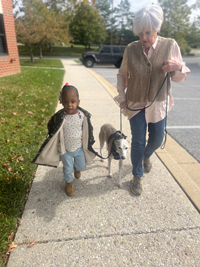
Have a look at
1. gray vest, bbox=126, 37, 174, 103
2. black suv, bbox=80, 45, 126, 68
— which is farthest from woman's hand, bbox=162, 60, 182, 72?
black suv, bbox=80, 45, 126, 68

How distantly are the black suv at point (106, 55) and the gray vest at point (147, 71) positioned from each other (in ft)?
55.9

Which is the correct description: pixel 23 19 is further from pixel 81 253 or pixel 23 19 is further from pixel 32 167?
pixel 81 253

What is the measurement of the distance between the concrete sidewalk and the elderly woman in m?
0.35

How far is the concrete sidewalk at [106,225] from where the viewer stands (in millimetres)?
1877

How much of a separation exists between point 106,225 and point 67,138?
108 centimetres

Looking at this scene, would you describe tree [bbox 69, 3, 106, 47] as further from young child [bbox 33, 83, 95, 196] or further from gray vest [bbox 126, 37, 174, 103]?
young child [bbox 33, 83, 95, 196]

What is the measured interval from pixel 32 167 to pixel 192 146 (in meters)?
2.99

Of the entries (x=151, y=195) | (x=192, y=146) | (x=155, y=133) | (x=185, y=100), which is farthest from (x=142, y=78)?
(x=185, y=100)

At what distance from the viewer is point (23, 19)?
62.9ft

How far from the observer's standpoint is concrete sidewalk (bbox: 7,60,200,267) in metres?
1.88

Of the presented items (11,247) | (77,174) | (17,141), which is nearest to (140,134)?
(77,174)

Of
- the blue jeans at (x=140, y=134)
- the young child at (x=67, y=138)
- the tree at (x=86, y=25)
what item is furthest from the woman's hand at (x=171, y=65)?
the tree at (x=86, y=25)

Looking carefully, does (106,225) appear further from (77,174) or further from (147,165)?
(147,165)

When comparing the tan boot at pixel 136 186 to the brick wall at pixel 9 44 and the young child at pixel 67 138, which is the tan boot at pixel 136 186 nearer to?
the young child at pixel 67 138
